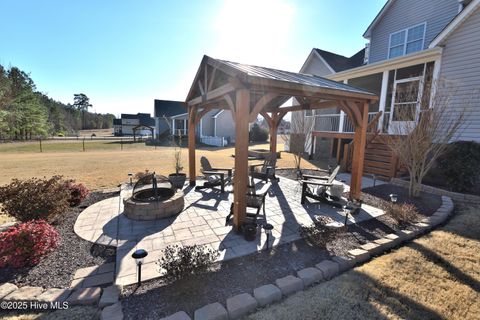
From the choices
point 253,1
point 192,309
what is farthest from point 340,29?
point 192,309

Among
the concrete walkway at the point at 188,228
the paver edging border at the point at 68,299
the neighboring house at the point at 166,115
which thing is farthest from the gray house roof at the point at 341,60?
the neighboring house at the point at 166,115

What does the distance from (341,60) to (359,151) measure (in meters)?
13.1

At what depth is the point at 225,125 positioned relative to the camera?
28.5 meters

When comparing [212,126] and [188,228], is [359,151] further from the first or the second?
[212,126]

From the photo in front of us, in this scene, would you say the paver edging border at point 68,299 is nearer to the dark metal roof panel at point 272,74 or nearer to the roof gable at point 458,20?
the dark metal roof panel at point 272,74

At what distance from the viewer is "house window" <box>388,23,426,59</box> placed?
10586 mm

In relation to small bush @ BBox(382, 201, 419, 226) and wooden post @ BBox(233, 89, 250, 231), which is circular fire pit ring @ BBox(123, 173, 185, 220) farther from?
small bush @ BBox(382, 201, 419, 226)

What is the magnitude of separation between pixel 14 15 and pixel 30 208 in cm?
757

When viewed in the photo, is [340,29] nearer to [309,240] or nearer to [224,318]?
[309,240]

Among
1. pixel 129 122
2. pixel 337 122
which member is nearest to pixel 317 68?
pixel 337 122

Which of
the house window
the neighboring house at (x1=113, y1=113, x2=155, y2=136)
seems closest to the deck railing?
the house window

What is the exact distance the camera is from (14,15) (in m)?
6.98

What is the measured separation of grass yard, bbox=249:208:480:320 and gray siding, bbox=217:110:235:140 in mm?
25508

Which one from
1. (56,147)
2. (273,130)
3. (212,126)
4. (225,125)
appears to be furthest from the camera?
(212,126)
